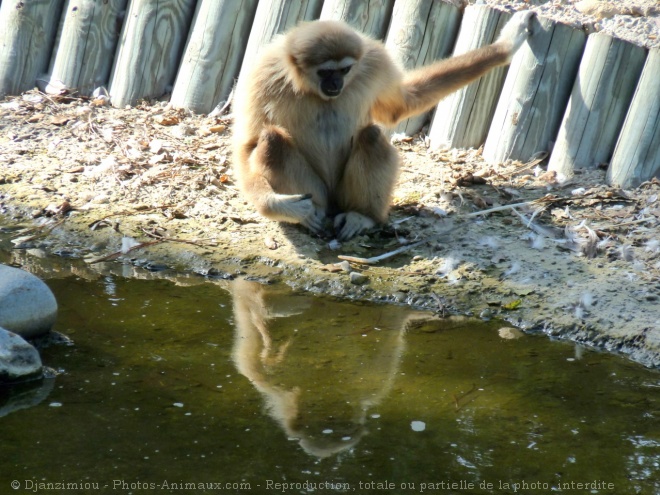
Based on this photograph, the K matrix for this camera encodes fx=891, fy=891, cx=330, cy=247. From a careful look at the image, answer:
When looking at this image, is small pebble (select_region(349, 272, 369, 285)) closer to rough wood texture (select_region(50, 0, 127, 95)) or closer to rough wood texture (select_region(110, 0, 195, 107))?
rough wood texture (select_region(110, 0, 195, 107))

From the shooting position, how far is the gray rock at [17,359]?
5055 millimetres

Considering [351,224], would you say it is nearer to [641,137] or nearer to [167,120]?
[641,137]

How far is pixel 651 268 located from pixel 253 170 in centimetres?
319

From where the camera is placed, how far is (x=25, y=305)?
220 inches

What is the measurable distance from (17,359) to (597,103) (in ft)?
17.3

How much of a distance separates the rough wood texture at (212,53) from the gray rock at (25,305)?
3930 mm

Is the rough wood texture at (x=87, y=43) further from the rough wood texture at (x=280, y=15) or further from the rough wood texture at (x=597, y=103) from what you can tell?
the rough wood texture at (x=597, y=103)

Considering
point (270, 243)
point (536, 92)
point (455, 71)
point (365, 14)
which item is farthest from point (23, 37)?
point (536, 92)

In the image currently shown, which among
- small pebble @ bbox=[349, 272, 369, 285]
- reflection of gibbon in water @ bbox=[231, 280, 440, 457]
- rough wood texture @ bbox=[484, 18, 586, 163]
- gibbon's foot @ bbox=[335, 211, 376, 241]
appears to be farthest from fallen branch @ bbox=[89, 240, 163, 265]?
rough wood texture @ bbox=[484, 18, 586, 163]

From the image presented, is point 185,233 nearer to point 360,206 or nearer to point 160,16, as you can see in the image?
point 360,206

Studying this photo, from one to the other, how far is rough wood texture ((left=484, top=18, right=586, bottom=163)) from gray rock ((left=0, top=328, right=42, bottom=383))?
471 cm

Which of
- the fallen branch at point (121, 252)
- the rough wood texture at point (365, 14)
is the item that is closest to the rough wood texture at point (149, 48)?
the rough wood texture at point (365, 14)

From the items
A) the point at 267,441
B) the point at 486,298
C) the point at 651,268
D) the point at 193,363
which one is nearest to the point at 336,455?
the point at 267,441

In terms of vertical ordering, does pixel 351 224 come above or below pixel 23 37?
below
